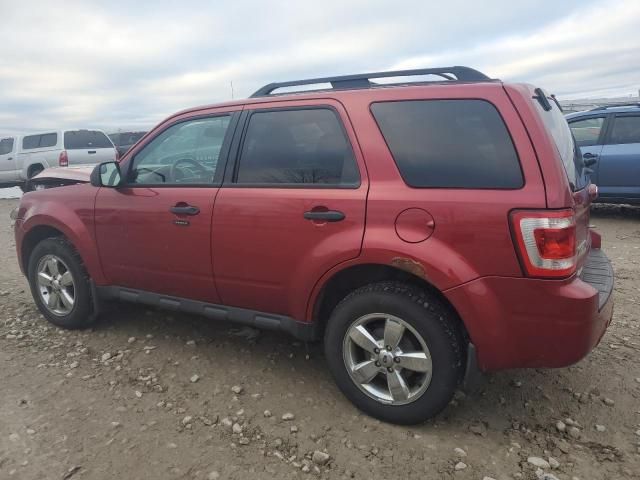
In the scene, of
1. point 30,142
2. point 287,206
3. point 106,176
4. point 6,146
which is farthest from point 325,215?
point 6,146

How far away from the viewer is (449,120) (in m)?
2.59

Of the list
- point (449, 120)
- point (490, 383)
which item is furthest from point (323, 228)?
point (490, 383)

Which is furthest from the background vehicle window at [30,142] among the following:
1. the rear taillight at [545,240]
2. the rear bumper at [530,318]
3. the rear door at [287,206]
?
the rear taillight at [545,240]

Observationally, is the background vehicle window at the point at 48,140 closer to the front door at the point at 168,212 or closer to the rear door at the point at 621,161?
the front door at the point at 168,212

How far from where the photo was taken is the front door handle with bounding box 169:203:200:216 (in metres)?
3.26

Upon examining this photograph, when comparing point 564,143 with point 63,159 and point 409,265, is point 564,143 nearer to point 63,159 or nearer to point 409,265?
point 409,265

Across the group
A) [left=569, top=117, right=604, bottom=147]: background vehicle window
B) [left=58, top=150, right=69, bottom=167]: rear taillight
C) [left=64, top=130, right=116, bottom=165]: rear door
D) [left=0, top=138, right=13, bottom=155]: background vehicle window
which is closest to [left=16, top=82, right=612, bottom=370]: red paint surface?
[left=569, top=117, right=604, bottom=147]: background vehicle window

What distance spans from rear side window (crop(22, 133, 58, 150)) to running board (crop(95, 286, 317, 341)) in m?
12.6

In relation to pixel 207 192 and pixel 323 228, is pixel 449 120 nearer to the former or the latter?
pixel 323 228

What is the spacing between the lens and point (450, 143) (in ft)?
8.41

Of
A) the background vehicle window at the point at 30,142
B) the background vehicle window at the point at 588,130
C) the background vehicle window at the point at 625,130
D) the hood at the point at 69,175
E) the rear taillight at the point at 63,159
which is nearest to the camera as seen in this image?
the hood at the point at 69,175

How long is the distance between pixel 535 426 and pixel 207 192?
2.31m

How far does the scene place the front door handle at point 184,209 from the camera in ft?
10.7

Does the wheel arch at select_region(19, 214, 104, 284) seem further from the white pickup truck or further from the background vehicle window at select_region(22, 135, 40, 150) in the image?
the background vehicle window at select_region(22, 135, 40, 150)
